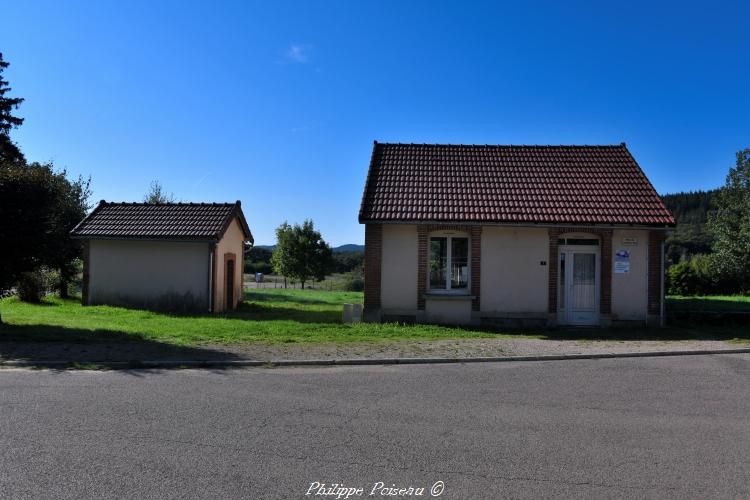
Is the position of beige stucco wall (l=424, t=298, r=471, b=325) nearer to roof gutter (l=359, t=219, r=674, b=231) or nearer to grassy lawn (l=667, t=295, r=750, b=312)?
roof gutter (l=359, t=219, r=674, b=231)

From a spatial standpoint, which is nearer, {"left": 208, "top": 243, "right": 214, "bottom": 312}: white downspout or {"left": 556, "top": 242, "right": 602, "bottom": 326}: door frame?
{"left": 556, "top": 242, "right": 602, "bottom": 326}: door frame

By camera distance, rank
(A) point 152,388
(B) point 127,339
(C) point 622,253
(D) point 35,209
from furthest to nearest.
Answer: (C) point 622,253 < (D) point 35,209 < (B) point 127,339 < (A) point 152,388

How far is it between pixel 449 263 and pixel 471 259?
645mm

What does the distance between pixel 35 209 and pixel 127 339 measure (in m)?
4.26

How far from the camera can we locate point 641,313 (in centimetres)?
1619

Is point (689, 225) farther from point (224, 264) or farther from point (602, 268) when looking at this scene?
point (224, 264)

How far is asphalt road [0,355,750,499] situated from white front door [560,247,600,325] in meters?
7.20

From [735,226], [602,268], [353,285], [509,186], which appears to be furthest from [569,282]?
[735,226]

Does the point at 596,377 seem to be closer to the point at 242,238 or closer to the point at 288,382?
the point at 288,382

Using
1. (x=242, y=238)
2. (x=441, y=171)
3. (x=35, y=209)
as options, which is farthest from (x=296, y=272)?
(x=35, y=209)

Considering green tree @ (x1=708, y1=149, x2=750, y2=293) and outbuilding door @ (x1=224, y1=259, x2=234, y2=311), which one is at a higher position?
green tree @ (x1=708, y1=149, x2=750, y2=293)

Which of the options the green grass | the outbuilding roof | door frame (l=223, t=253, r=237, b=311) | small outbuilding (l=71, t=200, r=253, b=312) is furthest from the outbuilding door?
the green grass

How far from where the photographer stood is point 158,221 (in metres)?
20.7

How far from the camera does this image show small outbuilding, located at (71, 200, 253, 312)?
782 inches
